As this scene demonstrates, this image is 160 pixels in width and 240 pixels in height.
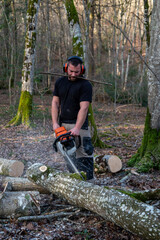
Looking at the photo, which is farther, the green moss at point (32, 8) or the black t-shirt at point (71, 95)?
the green moss at point (32, 8)

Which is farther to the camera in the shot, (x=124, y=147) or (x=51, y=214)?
(x=124, y=147)

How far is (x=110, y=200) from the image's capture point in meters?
2.67

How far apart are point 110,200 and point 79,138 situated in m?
1.59

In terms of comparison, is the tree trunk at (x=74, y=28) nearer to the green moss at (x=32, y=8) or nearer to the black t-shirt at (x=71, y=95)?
the green moss at (x=32, y=8)

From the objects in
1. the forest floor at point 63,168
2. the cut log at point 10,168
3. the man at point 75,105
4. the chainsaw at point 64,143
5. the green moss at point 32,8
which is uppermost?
the green moss at point 32,8

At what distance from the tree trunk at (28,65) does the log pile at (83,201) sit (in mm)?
5115

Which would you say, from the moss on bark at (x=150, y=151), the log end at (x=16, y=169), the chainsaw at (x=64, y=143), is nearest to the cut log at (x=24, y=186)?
the chainsaw at (x=64, y=143)

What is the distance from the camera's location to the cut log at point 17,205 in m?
3.06

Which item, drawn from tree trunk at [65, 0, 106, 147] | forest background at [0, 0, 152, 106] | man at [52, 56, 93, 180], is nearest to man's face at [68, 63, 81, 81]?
man at [52, 56, 93, 180]

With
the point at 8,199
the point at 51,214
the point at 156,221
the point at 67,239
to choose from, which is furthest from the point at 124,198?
the point at 8,199

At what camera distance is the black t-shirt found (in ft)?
12.9

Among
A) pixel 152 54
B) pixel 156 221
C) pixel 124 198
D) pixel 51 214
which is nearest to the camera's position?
pixel 156 221

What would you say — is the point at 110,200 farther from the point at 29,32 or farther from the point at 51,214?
the point at 29,32

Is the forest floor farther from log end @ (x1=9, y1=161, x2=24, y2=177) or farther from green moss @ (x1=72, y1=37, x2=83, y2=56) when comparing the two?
green moss @ (x1=72, y1=37, x2=83, y2=56)
